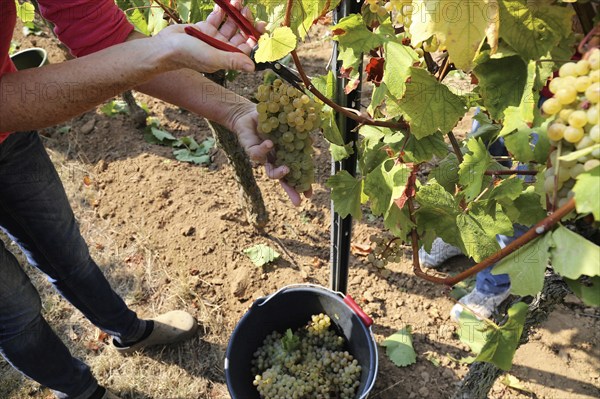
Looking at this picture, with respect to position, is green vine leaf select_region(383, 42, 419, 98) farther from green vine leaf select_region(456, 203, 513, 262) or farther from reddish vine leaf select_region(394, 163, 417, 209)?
green vine leaf select_region(456, 203, 513, 262)

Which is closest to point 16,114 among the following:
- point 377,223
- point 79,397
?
point 79,397

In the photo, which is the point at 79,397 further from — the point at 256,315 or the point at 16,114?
the point at 16,114

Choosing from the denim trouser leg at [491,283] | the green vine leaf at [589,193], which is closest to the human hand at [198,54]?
the green vine leaf at [589,193]

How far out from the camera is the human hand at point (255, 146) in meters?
1.49

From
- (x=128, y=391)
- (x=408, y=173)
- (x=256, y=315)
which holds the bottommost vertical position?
(x=128, y=391)

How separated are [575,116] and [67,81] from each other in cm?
117

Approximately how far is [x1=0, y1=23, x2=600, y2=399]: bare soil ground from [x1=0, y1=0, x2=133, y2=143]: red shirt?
1530mm

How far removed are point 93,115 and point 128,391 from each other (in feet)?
7.67

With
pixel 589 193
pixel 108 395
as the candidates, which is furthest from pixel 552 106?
pixel 108 395

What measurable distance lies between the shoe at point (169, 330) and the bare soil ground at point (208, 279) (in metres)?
0.08

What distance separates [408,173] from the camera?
1259mm

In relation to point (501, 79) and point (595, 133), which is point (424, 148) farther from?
point (595, 133)

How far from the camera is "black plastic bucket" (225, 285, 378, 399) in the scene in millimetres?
2041

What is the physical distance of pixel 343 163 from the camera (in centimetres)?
174
